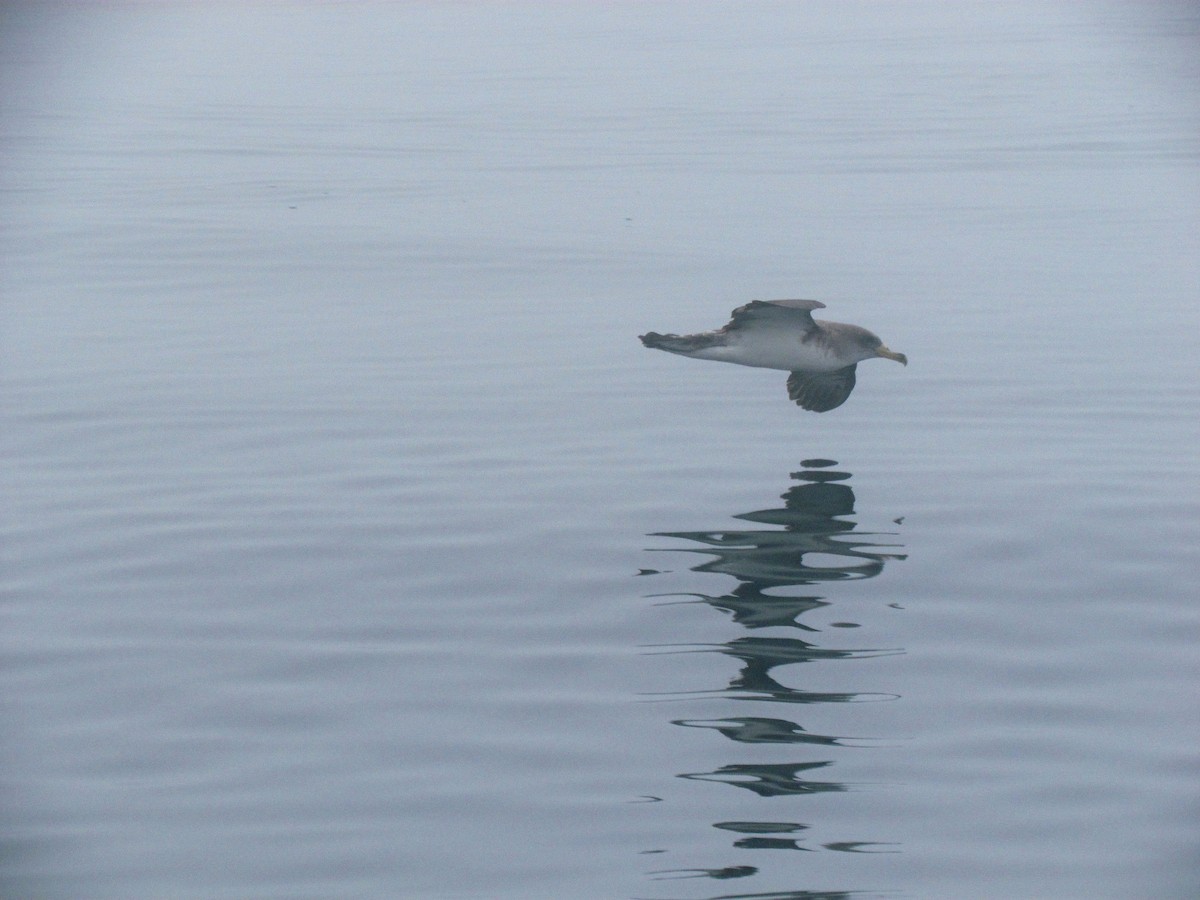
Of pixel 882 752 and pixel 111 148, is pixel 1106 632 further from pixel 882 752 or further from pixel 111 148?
pixel 111 148

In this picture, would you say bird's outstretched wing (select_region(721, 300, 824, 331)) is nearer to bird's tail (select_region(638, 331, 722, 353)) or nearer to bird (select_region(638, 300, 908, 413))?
bird (select_region(638, 300, 908, 413))

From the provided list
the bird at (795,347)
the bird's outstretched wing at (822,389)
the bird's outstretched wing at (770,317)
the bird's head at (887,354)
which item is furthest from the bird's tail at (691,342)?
the bird's head at (887,354)

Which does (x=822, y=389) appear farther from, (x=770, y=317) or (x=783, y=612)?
(x=783, y=612)

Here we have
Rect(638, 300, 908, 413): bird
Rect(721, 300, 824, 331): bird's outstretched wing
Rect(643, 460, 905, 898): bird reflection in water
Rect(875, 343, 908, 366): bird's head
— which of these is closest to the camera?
Rect(643, 460, 905, 898): bird reflection in water

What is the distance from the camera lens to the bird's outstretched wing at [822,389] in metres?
16.0

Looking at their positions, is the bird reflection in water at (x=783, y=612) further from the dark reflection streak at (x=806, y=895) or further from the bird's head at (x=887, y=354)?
the bird's head at (x=887, y=354)

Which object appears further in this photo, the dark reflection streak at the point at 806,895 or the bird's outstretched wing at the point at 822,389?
the bird's outstretched wing at the point at 822,389

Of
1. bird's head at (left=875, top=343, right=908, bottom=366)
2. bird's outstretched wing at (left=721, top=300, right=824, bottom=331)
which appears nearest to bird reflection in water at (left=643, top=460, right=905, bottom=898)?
bird's head at (left=875, top=343, right=908, bottom=366)

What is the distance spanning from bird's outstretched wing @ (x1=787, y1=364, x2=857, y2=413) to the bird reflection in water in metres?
0.55

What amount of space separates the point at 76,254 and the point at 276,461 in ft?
41.8

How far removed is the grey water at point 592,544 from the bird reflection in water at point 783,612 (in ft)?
0.14

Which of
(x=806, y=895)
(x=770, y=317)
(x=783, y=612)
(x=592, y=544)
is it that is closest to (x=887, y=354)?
(x=770, y=317)

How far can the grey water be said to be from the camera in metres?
8.84

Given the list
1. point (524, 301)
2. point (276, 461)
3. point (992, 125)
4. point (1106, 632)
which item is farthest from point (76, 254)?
point (992, 125)
